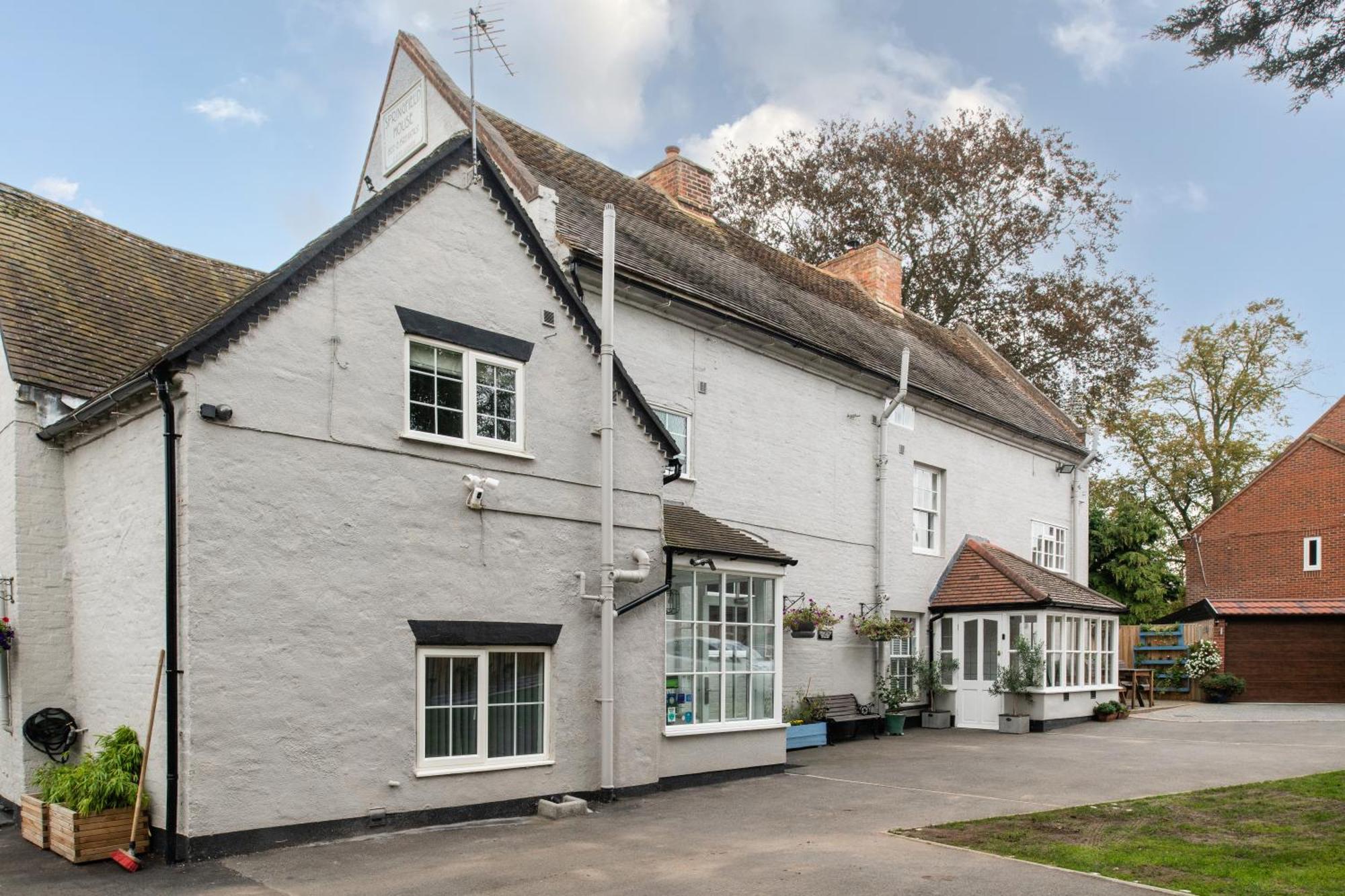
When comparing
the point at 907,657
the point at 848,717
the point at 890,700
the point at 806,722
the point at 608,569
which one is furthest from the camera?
the point at 907,657

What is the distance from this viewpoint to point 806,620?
1680 cm

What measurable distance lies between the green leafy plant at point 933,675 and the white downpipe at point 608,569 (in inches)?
398

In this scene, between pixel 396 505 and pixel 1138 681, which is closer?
pixel 396 505

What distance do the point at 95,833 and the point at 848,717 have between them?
12.4 m

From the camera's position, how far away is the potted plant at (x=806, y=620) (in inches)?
658

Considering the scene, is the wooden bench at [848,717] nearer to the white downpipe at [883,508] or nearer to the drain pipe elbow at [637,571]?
the white downpipe at [883,508]

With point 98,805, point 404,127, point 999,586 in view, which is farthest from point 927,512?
point 98,805

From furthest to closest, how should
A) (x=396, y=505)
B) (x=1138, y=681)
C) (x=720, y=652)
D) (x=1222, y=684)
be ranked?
(x=1222, y=684) < (x=1138, y=681) < (x=720, y=652) < (x=396, y=505)

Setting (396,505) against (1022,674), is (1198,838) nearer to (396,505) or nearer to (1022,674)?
(396,505)

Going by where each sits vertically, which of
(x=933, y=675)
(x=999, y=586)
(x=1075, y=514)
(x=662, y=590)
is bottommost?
(x=933, y=675)

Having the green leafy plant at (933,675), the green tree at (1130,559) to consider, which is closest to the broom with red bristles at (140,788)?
the green leafy plant at (933,675)

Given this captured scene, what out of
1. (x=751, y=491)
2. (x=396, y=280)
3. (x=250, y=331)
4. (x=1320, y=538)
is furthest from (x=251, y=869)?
(x=1320, y=538)

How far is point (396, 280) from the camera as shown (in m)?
10.9

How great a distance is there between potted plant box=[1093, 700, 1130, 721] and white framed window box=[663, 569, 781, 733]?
10.6 m
